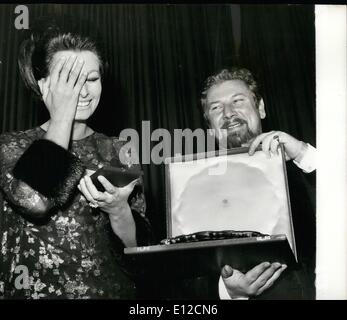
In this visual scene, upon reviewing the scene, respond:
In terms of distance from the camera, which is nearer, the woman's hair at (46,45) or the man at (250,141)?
the man at (250,141)

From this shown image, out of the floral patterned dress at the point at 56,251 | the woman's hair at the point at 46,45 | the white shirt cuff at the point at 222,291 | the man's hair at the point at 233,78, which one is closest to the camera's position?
the floral patterned dress at the point at 56,251

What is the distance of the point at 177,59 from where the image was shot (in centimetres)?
311

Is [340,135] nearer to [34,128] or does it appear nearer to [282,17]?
[282,17]

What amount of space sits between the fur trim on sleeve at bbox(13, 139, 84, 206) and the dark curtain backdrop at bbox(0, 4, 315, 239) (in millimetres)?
234

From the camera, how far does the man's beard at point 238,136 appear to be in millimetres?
2971

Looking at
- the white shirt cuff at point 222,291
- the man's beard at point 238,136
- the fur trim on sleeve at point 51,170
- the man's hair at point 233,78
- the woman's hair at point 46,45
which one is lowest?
the white shirt cuff at point 222,291

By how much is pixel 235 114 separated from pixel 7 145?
1.06 m

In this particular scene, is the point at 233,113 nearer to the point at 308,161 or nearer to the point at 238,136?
the point at 238,136

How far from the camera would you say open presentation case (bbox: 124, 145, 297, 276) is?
2754 millimetres

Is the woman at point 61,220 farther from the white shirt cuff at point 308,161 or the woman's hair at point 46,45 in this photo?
the white shirt cuff at point 308,161

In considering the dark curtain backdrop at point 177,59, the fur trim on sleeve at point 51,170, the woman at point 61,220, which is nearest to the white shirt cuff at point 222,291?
the woman at point 61,220

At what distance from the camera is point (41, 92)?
295 centimetres

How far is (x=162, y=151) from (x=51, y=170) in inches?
21.4

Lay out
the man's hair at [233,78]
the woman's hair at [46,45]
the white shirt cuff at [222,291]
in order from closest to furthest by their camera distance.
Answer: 1. the white shirt cuff at [222,291]
2. the woman's hair at [46,45]
3. the man's hair at [233,78]
